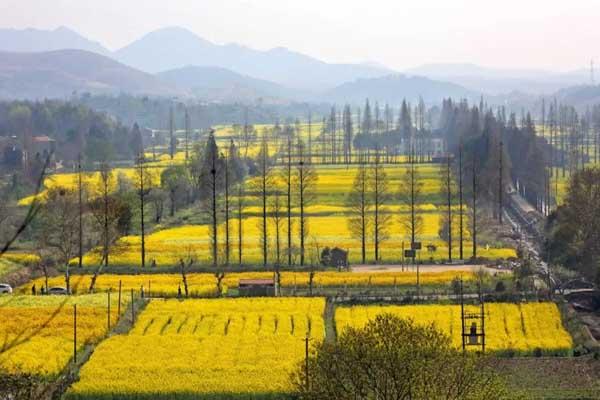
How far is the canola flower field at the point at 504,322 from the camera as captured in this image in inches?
867

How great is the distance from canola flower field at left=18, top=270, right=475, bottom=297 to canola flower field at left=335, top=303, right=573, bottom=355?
12.0ft

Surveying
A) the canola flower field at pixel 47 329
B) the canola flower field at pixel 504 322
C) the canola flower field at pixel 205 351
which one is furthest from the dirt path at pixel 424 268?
the canola flower field at pixel 47 329

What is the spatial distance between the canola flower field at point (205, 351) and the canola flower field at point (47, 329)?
724 mm

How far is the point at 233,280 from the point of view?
3180cm

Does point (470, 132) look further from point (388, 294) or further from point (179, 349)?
point (179, 349)

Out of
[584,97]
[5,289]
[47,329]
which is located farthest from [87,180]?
[584,97]

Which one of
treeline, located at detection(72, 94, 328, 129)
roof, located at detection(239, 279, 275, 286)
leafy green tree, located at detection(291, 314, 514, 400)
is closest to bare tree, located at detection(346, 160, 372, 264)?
roof, located at detection(239, 279, 275, 286)

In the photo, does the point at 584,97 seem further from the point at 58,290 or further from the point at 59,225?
the point at 58,290

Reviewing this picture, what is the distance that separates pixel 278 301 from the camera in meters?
27.8

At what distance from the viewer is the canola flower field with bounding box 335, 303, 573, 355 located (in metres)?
22.0

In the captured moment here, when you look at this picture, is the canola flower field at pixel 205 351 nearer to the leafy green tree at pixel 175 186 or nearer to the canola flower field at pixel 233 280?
the canola flower field at pixel 233 280

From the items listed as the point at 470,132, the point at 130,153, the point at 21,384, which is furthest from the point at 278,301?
the point at 130,153

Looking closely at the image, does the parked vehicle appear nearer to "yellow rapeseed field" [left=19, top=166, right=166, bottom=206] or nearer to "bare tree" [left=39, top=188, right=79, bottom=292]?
"bare tree" [left=39, top=188, right=79, bottom=292]

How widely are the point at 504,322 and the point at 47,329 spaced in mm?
11362
